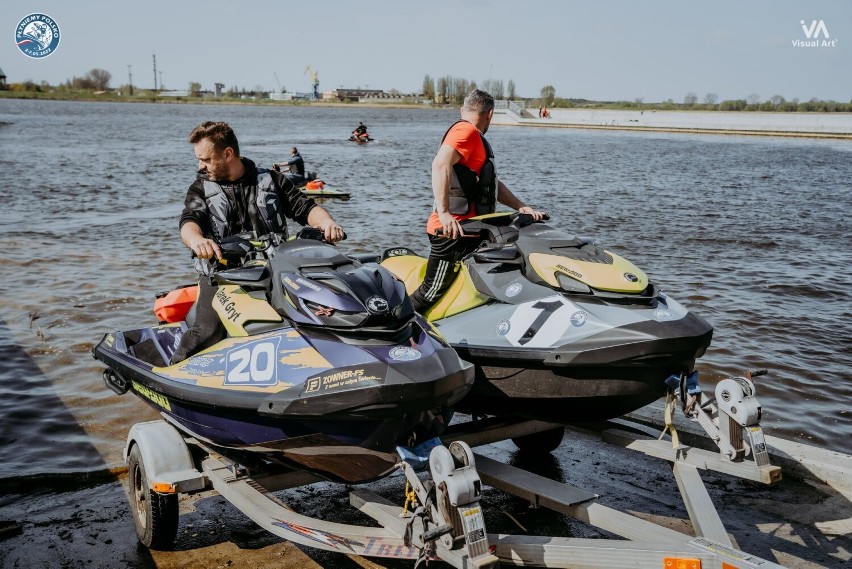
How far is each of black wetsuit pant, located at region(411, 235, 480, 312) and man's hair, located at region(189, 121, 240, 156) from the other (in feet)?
4.54

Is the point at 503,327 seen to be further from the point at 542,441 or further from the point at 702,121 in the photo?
the point at 702,121

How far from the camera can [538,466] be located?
5.68 meters

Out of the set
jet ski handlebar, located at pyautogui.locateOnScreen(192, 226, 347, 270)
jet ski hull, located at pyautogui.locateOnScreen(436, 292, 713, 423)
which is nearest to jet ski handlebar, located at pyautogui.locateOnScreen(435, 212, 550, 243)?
jet ski hull, located at pyautogui.locateOnScreen(436, 292, 713, 423)

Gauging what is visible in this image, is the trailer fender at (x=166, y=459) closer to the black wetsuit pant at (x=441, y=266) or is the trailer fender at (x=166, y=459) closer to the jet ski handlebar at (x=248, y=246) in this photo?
the jet ski handlebar at (x=248, y=246)

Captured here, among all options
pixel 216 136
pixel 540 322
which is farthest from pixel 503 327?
pixel 216 136

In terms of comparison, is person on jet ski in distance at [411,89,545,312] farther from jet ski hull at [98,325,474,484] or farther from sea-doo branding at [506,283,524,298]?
jet ski hull at [98,325,474,484]

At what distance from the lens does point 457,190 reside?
5438 mm

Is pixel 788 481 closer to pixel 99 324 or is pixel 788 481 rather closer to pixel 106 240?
pixel 99 324

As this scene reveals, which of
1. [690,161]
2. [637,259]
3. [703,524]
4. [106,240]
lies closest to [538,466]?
[703,524]

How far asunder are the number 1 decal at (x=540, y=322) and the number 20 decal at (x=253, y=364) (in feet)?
4.87

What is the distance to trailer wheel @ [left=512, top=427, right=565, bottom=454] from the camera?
5746mm

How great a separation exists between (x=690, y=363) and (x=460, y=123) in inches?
83.0

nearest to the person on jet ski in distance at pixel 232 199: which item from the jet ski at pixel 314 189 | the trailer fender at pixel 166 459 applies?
the trailer fender at pixel 166 459

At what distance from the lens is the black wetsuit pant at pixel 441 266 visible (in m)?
5.29
